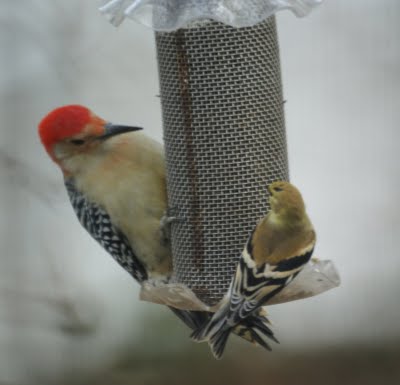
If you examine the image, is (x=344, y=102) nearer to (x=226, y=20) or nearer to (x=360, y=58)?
(x=360, y=58)

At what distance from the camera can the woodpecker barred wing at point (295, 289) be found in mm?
5578

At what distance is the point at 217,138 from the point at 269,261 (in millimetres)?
903

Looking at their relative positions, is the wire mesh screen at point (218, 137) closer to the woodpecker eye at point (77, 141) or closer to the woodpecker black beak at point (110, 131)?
the woodpecker black beak at point (110, 131)

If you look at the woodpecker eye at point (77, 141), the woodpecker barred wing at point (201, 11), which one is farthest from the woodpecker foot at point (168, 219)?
the woodpecker barred wing at point (201, 11)

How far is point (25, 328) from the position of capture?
9.90 meters

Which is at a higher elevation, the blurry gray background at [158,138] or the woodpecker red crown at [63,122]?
the woodpecker red crown at [63,122]

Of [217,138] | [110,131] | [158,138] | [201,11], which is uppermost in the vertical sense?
[201,11]

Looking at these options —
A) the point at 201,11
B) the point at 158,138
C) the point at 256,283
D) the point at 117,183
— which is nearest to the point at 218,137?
the point at 117,183

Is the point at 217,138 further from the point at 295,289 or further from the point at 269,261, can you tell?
the point at 295,289

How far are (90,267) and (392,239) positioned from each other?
302cm

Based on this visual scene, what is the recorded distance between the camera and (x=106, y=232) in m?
6.45

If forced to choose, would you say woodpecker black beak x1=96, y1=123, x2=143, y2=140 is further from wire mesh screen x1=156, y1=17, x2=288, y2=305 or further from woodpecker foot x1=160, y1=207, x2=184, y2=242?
woodpecker foot x1=160, y1=207, x2=184, y2=242

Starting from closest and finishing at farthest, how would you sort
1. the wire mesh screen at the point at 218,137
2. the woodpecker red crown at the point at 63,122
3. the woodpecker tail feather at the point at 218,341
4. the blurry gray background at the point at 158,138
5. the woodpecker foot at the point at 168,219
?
the woodpecker tail feather at the point at 218,341
the wire mesh screen at the point at 218,137
the woodpecker red crown at the point at 63,122
the woodpecker foot at the point at 168,219
the blurry gray background at the point at 158,138

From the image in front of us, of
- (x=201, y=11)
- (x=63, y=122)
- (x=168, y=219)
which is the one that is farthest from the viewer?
(x=168, y=219)
